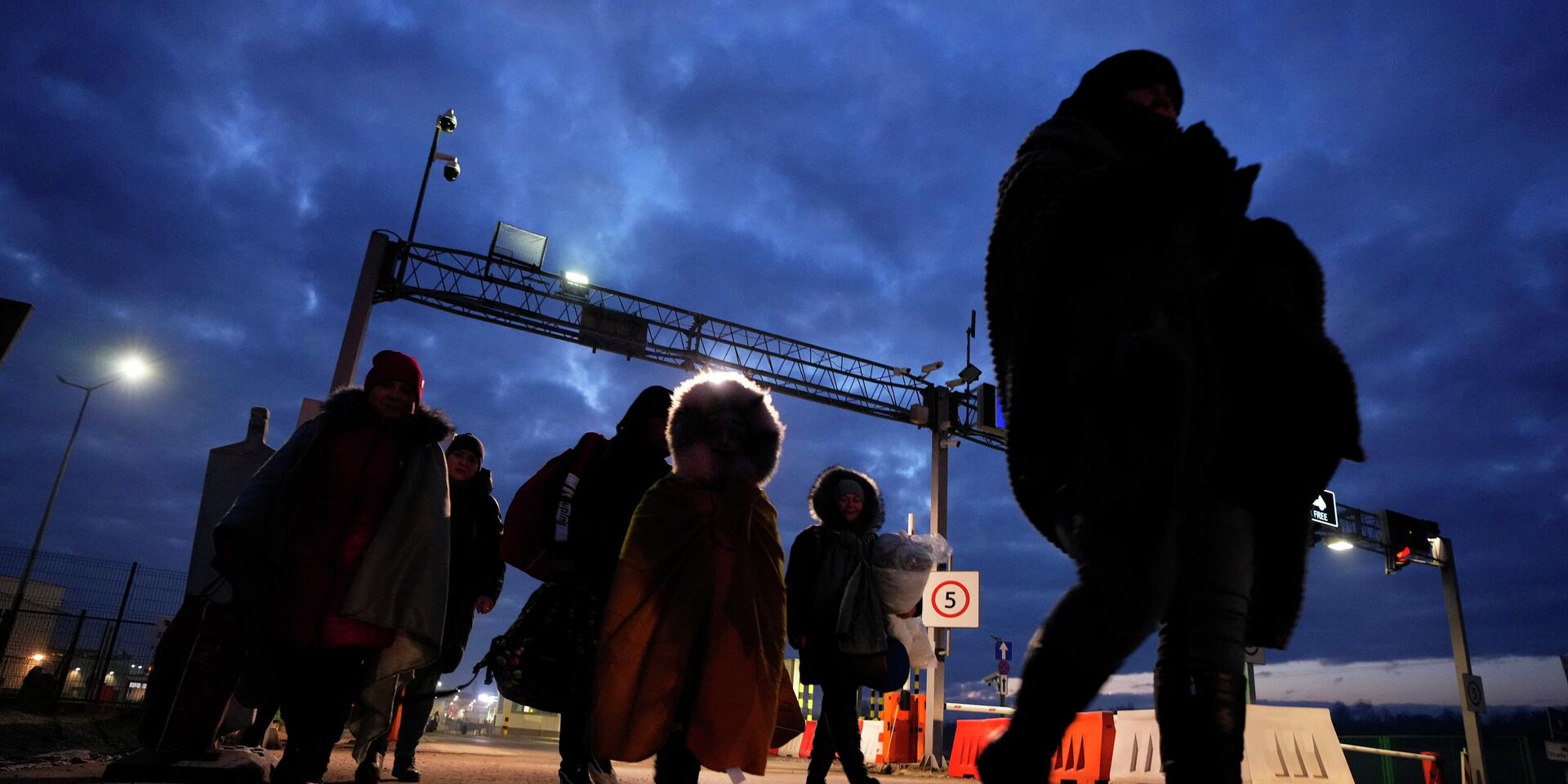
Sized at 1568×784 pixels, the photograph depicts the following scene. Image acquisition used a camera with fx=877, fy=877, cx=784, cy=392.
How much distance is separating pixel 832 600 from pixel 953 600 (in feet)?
24.9

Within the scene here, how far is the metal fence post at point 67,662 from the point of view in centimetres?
1080

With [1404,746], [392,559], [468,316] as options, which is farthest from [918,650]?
[1404,746]

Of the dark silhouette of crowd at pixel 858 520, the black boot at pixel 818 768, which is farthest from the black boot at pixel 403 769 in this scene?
the black boot at pixel 818 768

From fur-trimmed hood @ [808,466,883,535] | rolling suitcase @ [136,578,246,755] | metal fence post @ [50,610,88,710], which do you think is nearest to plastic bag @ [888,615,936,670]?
fur-trimmed hood @ [808,466,883,535]

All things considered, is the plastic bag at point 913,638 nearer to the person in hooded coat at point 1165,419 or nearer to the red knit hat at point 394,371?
the red knit hat at point 394,371

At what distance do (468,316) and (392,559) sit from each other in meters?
11.7

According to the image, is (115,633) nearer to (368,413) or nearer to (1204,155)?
(368,413)

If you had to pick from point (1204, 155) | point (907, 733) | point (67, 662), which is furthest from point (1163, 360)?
point (67, 662)

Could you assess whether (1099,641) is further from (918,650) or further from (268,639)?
(918,650)

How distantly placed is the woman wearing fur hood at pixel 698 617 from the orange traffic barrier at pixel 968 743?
7065 millimetres

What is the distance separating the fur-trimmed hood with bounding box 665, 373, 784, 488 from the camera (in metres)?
3.37

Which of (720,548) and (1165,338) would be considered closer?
(1165,338)

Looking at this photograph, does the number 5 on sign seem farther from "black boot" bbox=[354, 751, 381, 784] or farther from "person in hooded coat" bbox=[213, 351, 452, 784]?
"person in hooded coat" bbox=[213, 351, 452, 784]

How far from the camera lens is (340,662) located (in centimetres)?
325
